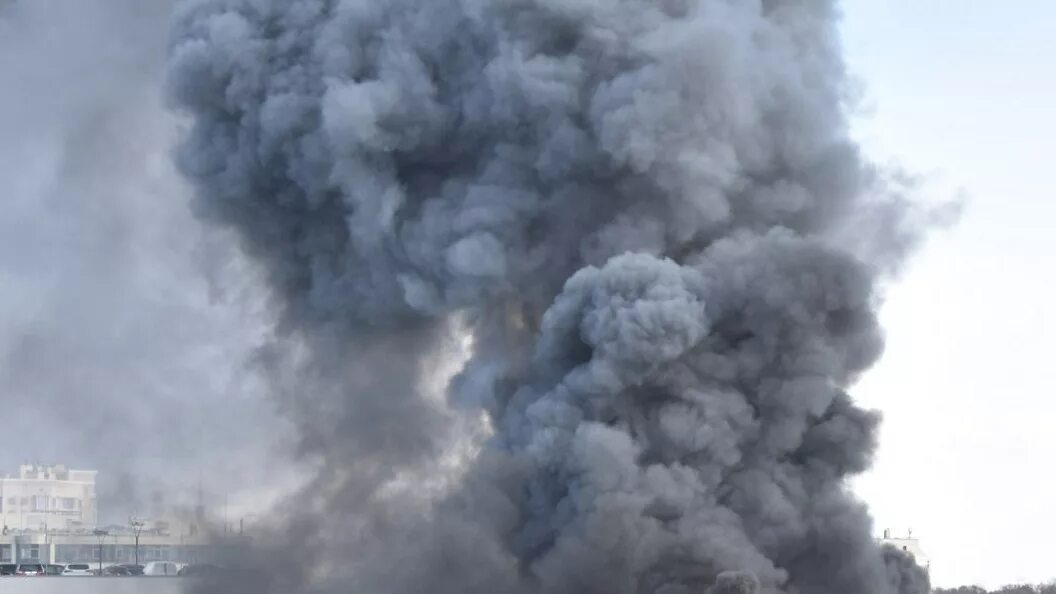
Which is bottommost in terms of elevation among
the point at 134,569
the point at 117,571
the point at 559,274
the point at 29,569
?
the point at 559,274

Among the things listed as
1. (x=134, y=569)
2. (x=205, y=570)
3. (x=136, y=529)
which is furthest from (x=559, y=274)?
(x=136, y=529)

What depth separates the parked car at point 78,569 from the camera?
93.4 metres

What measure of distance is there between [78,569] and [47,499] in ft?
104

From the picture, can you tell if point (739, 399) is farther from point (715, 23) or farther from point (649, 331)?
point (715, 23)

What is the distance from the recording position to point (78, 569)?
101 meters

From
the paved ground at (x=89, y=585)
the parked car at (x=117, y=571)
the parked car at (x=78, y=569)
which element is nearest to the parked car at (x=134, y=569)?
the parked car at (x=117, y=571)

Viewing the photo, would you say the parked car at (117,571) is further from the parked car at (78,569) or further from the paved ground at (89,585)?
the paved ground at (89,585)

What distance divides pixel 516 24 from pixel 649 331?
453 inches

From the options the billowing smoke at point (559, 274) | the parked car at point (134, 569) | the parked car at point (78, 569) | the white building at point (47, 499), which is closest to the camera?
the billowing smoke at point (559, 274)

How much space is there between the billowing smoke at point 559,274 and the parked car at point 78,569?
1363 inches

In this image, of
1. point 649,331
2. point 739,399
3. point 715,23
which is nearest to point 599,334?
point 649,331

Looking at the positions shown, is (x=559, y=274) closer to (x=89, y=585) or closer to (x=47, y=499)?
(x=89, y=585)

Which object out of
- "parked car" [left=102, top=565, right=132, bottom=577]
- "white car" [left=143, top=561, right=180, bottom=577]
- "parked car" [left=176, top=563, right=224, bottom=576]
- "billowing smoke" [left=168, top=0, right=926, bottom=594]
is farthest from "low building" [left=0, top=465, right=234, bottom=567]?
Result: "billowing smoke" [left=168, top=0, right=926, bottom=594]

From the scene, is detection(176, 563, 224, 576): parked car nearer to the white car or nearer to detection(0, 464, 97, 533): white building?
the white car
